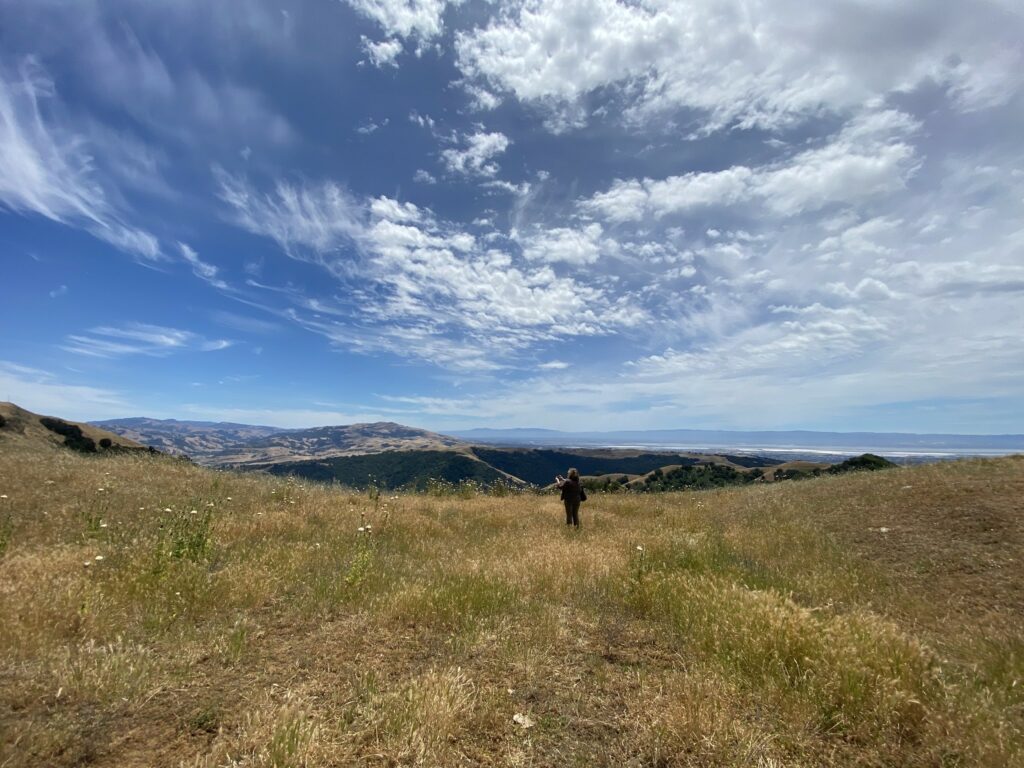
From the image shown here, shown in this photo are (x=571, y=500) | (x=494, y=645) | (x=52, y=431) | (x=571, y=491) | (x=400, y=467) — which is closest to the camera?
(x=494, y=645)

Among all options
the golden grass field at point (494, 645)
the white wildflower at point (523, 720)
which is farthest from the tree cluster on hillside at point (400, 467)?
the white wildflower at point (523, 720)

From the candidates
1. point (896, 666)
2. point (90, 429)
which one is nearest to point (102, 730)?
point (896, 666)

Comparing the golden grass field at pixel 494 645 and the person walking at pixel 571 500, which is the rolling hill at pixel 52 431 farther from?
the person walking at pixel 571 500

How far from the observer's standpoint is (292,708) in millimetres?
3996

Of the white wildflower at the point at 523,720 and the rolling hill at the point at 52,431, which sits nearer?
the white wildflower at the point at 523,720

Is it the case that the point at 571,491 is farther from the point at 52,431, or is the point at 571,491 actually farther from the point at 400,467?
the point at 400,467

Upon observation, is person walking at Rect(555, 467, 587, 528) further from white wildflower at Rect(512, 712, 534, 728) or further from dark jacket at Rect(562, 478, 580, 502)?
white wildflower at Rect(512, 712, 534, 728)

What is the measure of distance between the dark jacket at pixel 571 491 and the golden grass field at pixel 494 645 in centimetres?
323

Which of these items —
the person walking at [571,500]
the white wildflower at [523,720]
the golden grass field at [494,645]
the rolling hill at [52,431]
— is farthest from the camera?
the rolling hill at [52,431]

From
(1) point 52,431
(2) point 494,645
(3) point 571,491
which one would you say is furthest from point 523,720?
(1) point 52,431

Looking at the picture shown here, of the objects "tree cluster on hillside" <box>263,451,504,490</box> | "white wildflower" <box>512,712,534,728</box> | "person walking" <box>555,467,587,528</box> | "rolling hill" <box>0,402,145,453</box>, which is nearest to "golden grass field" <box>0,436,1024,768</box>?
"white wildflower" <box>512,712,534,728</box>

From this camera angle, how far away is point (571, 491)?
14602 millimetres

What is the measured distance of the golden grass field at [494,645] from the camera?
381 cm

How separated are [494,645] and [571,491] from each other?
910 cm
